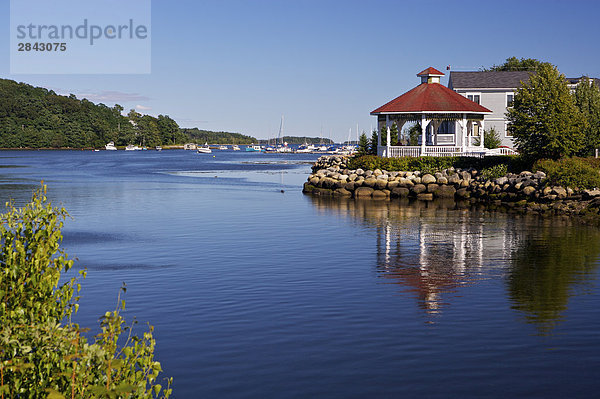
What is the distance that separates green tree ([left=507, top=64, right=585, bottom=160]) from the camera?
39812 mm

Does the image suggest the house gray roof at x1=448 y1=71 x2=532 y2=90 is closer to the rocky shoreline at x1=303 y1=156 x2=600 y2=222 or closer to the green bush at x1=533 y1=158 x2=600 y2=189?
the rocky shoreline at x1=303 y1=156 x2=600 y2=222

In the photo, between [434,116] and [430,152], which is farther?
[434,116]

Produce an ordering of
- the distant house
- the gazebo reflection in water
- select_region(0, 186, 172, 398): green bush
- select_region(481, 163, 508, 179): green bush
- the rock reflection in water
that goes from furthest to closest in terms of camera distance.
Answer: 1. the distant house
2. select_region(481, 163, 508, 179): green bush
3. the gazebo reflection in water
4. the rock reflection in water
5. select_region(0, 186, 172, 398): green bush

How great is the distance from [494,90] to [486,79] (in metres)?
2.39

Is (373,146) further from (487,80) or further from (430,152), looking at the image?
(487,80)

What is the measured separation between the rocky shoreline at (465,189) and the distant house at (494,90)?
20338mm

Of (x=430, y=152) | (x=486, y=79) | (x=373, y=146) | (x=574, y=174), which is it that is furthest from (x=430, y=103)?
(x=486, y=79)

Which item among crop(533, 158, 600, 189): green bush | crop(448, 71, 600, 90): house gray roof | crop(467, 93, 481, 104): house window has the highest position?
crop(448, 71, 600, 90): house gray roof

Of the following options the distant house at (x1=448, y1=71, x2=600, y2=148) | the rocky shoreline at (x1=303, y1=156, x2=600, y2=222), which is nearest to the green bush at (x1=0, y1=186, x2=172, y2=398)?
the rocky shoreline at (x1=303, y1=156, x2=600, y2=222)

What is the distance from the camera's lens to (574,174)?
34375mm

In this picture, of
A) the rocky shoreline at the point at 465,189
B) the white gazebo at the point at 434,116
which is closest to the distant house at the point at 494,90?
the white gazebo at the point at 434,116

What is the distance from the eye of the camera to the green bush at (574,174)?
3397cm

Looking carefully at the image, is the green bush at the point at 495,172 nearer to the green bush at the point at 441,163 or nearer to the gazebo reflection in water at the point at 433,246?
the green bush at the point at 441,163

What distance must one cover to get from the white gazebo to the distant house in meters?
10.8
